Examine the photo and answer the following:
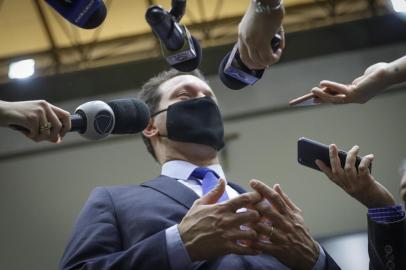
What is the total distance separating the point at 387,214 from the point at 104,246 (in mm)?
794

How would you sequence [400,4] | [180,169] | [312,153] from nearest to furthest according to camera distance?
[312,153] < [180,169] < [400,4]

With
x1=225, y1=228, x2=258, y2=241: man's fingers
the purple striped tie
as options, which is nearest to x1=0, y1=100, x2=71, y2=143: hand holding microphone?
x1=225, y1=228, x2=258, y2=241: man's fingers

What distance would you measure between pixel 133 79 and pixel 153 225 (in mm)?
2586

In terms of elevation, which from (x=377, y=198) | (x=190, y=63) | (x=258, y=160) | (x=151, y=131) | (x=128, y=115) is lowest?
(x=258, y=160)

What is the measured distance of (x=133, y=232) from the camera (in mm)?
1482

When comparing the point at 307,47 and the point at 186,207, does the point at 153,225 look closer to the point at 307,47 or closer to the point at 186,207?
the point at 186,207

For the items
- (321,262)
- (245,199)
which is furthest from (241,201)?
(321,262)

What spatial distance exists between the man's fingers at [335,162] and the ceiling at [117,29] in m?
2.54

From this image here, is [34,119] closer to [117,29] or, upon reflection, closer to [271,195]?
[271,195]

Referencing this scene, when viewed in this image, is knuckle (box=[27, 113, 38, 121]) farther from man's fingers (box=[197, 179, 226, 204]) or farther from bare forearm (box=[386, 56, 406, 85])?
bare forearm (box=[386, 56, 406, 85])

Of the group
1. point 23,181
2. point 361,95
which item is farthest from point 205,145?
point 23,181

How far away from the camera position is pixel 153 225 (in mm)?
1476

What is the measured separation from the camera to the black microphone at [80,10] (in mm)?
1169

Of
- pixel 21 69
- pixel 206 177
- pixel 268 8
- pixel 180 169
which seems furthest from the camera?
pixel 21 69
